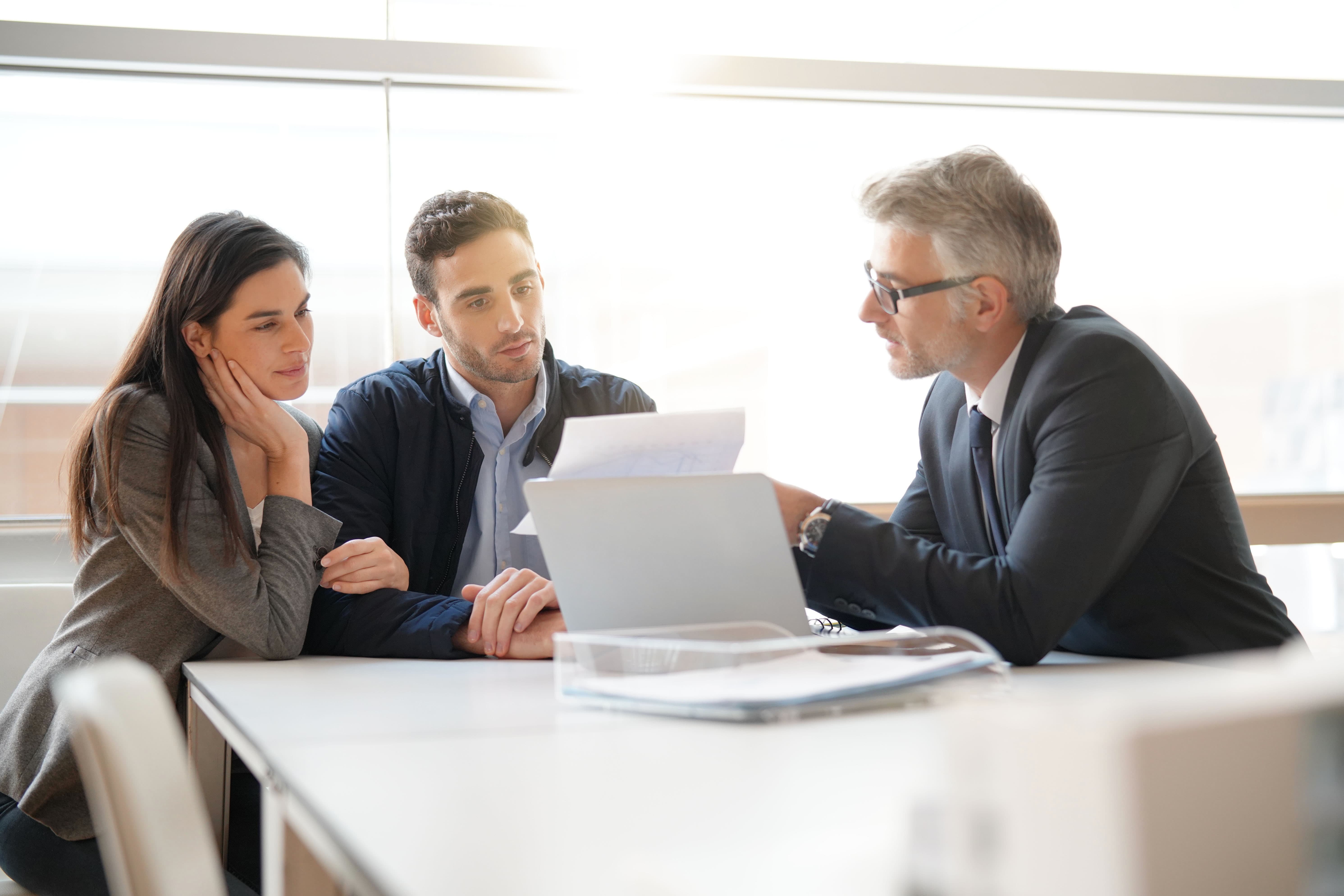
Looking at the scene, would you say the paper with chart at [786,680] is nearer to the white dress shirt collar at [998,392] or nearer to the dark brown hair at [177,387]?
the white dress shirt collar at [998,392]

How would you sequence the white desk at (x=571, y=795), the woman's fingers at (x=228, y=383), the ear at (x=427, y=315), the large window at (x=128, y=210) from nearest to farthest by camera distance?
1. the white desk at (x=571, y=795)
2. the woman's fingers at (x=228, y=383)
3. the ear at (x=427, y=315)
4. the large window at (x=128, y=210)

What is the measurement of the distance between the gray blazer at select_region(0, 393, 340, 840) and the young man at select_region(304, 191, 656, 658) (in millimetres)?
110

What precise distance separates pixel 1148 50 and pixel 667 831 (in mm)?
3886

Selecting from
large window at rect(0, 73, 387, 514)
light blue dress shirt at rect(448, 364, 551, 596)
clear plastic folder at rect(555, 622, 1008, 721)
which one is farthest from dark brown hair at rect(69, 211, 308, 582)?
large window at rect(0, 73, 387, 514)

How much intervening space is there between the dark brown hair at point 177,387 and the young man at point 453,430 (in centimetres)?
26

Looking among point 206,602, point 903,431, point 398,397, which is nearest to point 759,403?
point 903,431

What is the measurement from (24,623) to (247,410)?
3.26 ft

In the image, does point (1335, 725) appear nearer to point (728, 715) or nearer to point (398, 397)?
point (728, 715)

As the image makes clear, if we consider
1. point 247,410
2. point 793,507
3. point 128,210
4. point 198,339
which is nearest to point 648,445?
point 793,507

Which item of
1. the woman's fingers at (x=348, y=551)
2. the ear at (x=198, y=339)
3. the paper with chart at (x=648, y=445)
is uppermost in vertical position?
the ear at (x=198, y=339)

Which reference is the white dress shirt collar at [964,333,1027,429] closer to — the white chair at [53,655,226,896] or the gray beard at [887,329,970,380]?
the gray beard at [887,329,970,380]

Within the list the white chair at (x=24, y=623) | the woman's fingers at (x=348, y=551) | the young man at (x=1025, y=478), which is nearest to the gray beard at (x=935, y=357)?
the young man at (x=1025, y=478)

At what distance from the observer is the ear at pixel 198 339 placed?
71.6 inches

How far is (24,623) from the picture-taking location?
2348mm
